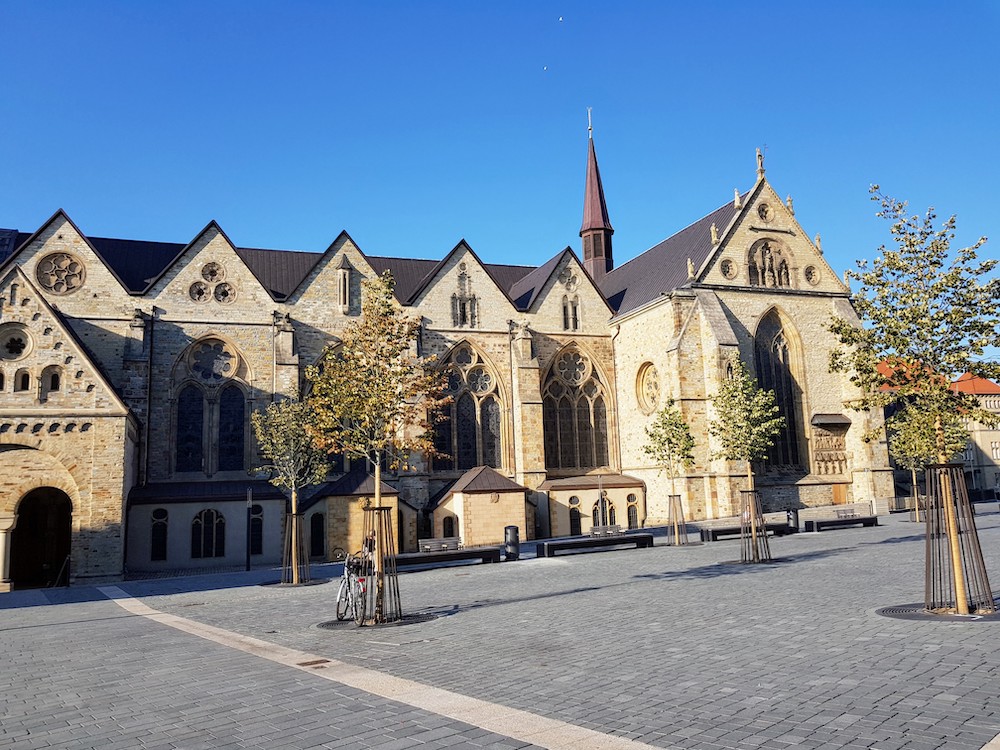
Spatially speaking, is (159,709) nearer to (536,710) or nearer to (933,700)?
(536,710)

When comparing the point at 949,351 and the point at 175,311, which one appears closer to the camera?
the point at 949,351

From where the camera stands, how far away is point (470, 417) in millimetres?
41250

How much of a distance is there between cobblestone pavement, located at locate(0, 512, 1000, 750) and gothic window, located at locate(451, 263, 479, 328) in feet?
79.6

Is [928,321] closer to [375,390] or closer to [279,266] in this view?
[375,390]

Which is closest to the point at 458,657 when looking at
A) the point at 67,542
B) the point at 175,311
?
the point at 67,542

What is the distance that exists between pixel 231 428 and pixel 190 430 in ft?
6.00

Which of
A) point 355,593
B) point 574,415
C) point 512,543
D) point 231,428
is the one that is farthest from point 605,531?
point 355,593

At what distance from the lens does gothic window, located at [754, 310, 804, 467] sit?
136 ft

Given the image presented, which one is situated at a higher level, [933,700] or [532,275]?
[532,275]

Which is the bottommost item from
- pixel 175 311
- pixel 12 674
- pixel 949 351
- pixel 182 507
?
pixel 12 674

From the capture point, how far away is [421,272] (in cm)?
4688

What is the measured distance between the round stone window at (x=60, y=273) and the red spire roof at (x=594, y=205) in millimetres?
34774

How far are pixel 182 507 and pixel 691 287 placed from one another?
26.4 metres

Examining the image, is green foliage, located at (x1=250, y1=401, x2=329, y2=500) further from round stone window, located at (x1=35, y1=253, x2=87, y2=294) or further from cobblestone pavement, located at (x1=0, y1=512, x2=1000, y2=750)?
round stone window, located at (x1=35, y1=253, x2=87, y2=294)
